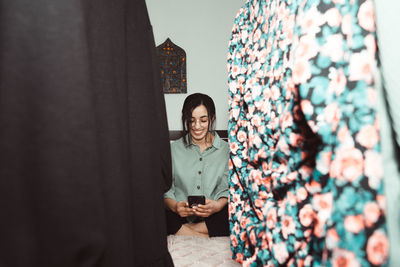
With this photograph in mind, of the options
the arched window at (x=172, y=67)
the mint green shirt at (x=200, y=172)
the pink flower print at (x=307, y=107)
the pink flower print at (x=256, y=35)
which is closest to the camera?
the pink flower print at (x=307, y=107)

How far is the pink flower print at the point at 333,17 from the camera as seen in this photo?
0.47 m

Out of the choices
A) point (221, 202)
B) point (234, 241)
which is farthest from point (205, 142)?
point (234, 241)

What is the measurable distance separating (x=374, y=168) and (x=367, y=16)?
255 mm

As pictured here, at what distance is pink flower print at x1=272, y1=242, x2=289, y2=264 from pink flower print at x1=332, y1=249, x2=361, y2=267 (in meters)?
0.17

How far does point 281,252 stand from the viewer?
588 millimetres

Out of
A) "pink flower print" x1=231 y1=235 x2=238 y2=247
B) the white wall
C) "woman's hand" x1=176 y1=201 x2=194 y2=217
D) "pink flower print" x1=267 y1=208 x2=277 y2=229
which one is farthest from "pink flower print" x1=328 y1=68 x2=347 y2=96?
the white wall

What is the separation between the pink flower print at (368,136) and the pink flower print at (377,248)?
0.13 meters

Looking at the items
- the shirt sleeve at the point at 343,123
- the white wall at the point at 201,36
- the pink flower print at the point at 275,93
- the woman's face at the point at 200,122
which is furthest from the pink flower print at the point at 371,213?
the white wall at the point at 201,36

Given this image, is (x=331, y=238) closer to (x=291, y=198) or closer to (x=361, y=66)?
(x=291, y=198)

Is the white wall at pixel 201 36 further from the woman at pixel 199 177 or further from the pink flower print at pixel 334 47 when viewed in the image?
the pink flower print at pixel 334 47

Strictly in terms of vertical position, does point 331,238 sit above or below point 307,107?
below

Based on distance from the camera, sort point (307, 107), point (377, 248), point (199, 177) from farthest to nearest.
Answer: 1. point (199, 177)
2. point (307, 107)
3. point (377, 248)

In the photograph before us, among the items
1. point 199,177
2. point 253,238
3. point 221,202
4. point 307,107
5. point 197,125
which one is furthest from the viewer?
point 197,125

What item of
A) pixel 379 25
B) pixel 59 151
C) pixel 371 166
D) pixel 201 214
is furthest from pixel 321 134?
pixel 201 214
